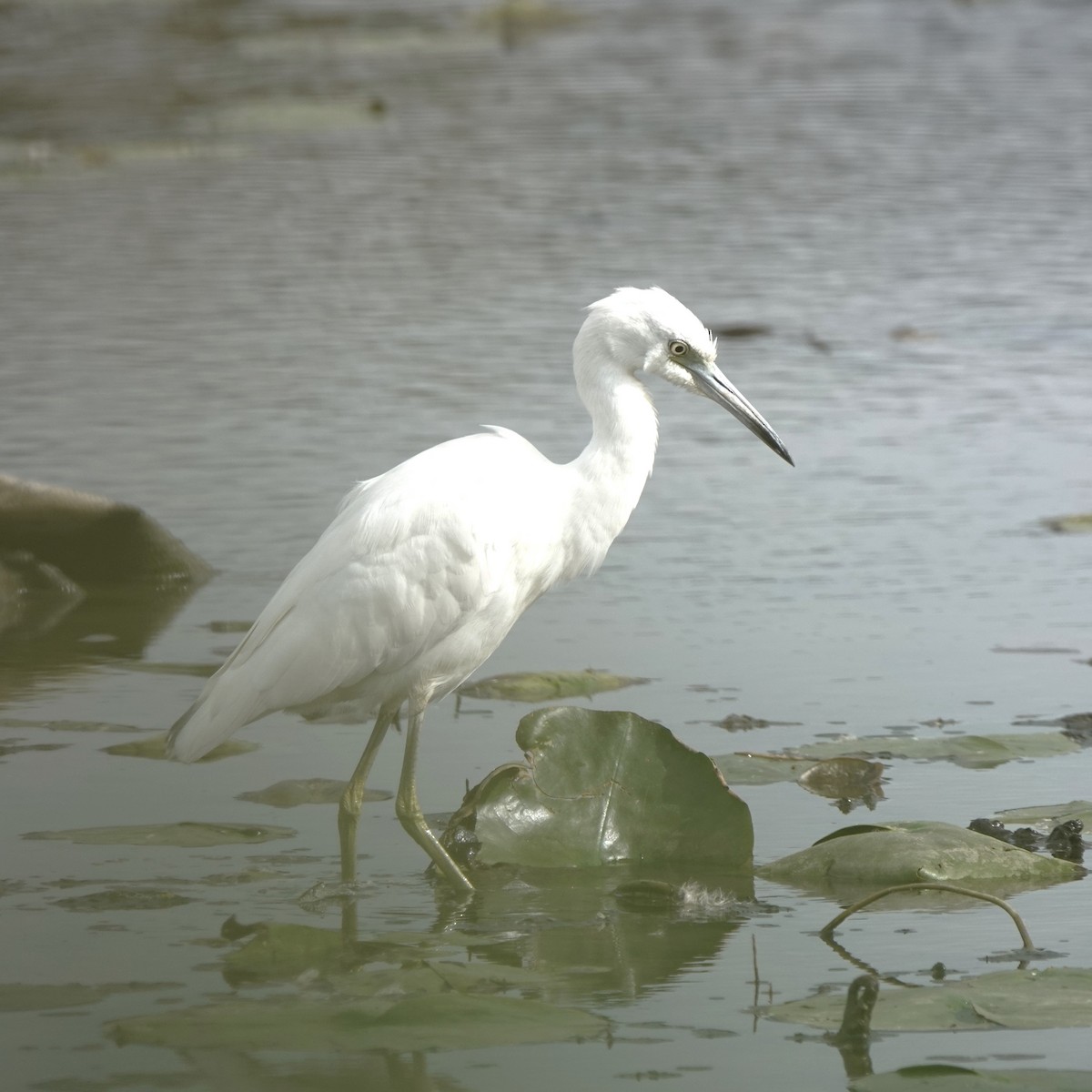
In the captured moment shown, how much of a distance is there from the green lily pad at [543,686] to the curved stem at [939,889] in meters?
1.56

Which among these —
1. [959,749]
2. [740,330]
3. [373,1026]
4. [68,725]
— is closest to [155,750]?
[68,725]

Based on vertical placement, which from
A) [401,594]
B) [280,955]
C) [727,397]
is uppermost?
[727,397]

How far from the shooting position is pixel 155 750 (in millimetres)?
4980

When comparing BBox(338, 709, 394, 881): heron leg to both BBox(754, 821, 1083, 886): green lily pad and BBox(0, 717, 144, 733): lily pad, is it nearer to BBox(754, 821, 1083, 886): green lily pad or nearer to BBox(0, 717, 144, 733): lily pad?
BBox(0, 717, 144, 733): lily pad

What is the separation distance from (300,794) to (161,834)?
48 centimetres

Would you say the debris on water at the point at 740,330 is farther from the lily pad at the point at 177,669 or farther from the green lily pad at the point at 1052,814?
the green lily pad at the point at 1052,814

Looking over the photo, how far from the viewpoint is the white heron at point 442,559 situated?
14.8ft

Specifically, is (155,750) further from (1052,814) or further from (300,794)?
(1052,814)

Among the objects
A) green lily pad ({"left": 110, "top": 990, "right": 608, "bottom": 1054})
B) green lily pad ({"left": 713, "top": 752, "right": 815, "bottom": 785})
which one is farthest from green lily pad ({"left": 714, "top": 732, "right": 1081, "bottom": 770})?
green lily pad ({"left": 110, "top": 990, "right": 608, "bottom": 1054})

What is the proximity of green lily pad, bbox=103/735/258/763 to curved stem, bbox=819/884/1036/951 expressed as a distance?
1761 mm

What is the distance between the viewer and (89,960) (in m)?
3.77

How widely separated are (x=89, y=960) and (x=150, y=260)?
8476 mm

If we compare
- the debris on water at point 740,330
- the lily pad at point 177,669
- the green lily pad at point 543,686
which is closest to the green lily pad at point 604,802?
the green lily pad at point 543,686

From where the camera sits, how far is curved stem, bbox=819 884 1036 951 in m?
3.56
